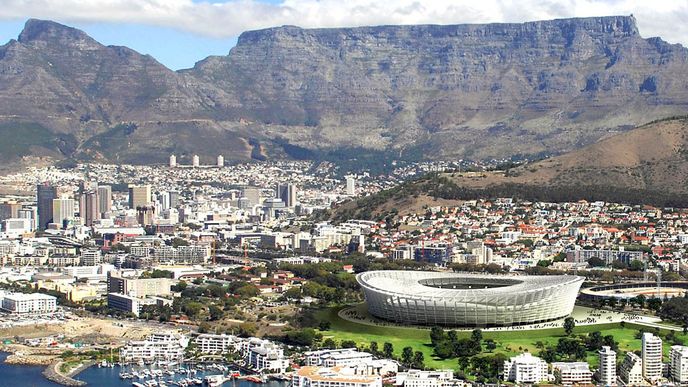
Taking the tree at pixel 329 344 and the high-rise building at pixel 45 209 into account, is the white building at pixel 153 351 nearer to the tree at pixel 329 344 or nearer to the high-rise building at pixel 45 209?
the tree at pixel 329 344

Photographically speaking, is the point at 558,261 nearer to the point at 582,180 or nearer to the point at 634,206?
the point at 634,206

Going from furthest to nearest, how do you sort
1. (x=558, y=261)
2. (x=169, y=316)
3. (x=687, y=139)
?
(x=687, y=139), (x=558, y=261), (x=169, y=316)

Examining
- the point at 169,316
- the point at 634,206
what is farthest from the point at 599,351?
the point at 634,206

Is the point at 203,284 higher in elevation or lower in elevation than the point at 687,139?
lower

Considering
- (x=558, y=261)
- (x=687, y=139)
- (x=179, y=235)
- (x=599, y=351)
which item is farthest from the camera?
(x=687, y=139)

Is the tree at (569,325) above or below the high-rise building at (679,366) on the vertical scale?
above

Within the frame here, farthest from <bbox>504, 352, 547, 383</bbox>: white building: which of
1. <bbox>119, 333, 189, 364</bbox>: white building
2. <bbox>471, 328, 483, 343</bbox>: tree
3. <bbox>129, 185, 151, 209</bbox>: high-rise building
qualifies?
<bbox>129, 185, 151, 209</bbox>: high-rise building

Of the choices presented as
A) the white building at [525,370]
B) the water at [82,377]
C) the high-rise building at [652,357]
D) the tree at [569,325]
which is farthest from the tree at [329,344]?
the high-rise building at [652,357]
